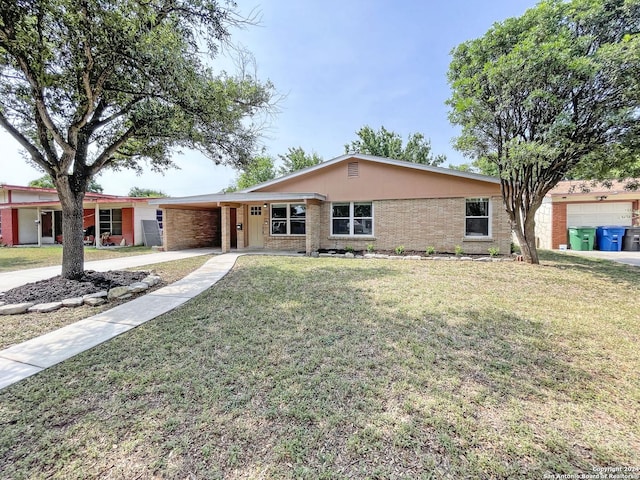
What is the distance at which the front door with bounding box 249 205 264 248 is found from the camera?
14.3 metres

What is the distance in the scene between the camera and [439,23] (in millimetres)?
10070

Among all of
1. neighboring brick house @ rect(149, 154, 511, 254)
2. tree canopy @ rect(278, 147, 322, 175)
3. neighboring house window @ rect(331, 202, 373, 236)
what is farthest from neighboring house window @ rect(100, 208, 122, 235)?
tree canopy @ rect(278, 147, 322, 175)

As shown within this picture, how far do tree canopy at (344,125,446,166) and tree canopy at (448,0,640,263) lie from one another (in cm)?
1768

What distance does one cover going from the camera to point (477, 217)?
36.5ft

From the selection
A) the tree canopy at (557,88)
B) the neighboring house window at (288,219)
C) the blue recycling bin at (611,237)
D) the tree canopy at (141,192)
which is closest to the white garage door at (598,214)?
the blue recycling bin at (611,237)

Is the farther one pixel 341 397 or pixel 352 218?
pixel 352 218

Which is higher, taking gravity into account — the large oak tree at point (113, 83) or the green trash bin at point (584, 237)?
the large oak tree at point (113, 83)

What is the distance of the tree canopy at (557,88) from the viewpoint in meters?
6.42

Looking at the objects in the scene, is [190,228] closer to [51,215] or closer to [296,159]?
[51,215]

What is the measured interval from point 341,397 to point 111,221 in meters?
20.3

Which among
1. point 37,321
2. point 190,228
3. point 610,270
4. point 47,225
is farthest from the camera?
point 47,225

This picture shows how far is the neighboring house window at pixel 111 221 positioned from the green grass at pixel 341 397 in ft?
54.4

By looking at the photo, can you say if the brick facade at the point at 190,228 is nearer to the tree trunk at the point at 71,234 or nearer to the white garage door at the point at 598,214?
the tree trunk at the point at 71,234

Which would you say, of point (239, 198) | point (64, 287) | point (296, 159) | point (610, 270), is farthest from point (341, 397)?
point (296, 159)
